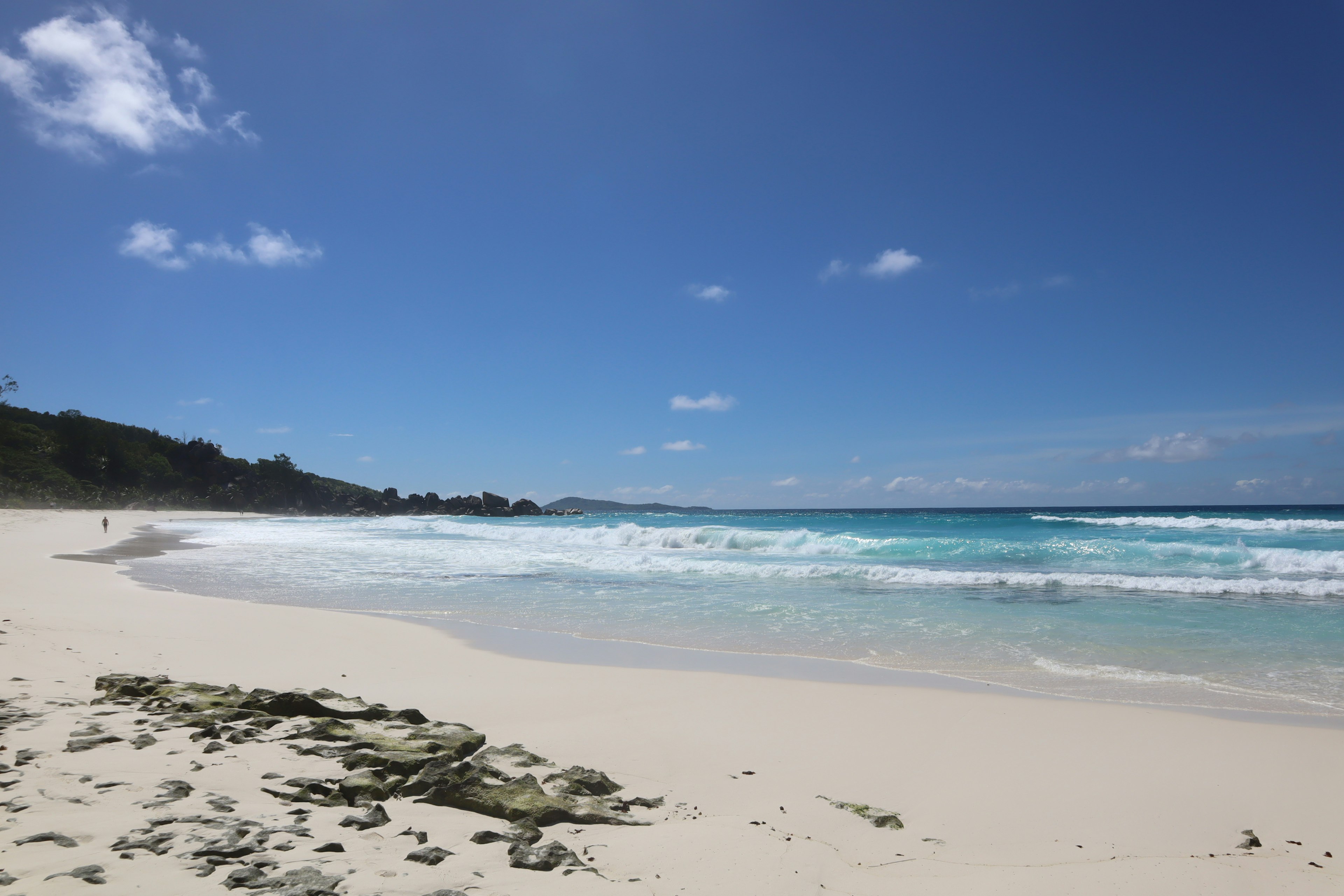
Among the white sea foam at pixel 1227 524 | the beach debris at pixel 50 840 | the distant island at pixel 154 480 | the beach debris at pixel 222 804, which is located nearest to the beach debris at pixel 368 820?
the beach debris at pixel 222 804

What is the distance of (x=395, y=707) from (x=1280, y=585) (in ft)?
56.4

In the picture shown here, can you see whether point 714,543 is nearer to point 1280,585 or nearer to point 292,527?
point 1280,585

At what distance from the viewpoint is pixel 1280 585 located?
45.1 ft

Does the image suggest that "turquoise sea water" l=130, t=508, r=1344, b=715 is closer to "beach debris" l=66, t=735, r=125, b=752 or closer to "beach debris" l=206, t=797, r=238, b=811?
"beach debris" l=66, t=735, r=125, b=752

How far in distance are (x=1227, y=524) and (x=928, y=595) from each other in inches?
1211

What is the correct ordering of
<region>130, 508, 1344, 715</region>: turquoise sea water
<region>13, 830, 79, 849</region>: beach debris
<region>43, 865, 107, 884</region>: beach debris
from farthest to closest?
1. <region>130, 508, 1344, 715</region>: turquoise sea water
2. <region>13, 830, 79, 849</region>: beach debris
3. <region>43, 865, 107, 884</region>: beach debris

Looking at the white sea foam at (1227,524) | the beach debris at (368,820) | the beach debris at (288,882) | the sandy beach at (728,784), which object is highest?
the white sea foam at (1227,524)

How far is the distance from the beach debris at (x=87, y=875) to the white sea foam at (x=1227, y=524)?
129 feet

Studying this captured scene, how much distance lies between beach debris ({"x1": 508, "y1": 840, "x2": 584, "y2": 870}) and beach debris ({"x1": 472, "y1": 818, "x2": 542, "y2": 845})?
0.07 m

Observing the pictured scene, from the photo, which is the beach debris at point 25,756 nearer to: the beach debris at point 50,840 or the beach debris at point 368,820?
the beach debris at point 50,840

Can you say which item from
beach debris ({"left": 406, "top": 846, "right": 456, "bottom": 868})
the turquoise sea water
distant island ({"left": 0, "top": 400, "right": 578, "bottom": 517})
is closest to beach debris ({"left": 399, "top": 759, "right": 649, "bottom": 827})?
beach debris ({"left": 406, "top": 846, "right": 456, "bottom": 868})

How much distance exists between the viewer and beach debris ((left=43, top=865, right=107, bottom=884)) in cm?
236

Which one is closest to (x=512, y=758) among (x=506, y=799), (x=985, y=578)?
(x=506, y=799)

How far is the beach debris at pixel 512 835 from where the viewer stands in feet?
9.59
